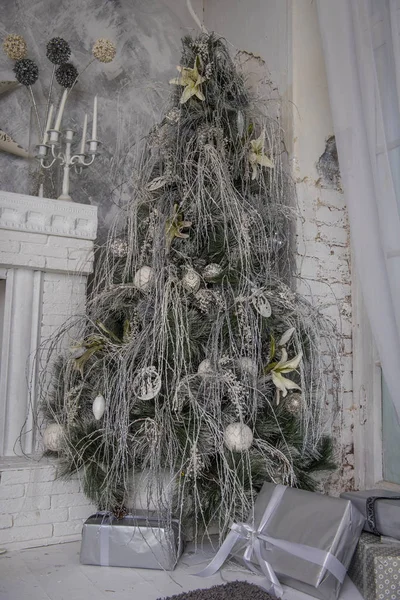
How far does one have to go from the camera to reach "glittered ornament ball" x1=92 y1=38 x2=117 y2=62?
Answer: 2494 mm

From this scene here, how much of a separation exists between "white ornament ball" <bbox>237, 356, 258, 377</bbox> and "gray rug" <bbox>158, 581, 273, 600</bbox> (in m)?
0.59

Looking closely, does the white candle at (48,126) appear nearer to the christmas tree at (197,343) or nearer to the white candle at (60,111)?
the white candle at (60,111)

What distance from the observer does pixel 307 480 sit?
192cm

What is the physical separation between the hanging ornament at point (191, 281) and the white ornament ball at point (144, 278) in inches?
4.3

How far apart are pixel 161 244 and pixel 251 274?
313 mm

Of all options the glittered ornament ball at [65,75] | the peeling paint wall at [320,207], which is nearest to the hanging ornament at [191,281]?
the peeling paint wall at [320,207]

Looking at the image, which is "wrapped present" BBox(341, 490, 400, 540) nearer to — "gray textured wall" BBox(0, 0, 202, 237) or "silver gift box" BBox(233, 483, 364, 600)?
"silver gift box" BBox(233, 483, 364, 600)

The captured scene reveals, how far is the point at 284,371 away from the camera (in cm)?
188

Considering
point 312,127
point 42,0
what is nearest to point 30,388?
point 312,127

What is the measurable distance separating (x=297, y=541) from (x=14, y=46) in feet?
6.91

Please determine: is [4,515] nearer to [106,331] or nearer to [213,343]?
[106,331]

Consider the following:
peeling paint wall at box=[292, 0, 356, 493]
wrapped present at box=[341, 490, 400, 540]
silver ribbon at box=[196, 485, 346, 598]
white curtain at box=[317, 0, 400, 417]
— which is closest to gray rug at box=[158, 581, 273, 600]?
silver ribbon at box=[196, 485, 346, 598]

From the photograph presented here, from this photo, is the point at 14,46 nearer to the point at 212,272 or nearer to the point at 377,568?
the point at 212,272

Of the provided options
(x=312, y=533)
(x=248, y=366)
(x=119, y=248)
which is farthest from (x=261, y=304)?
(x=312, y=533)
